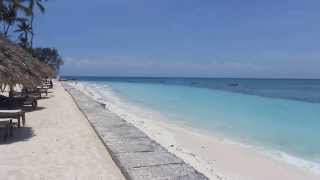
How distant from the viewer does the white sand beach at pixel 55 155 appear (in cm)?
537

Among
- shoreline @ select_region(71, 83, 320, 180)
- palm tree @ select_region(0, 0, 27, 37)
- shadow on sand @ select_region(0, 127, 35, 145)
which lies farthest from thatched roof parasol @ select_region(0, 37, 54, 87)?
palm tree @ select_region(0, 0, 27, 37)

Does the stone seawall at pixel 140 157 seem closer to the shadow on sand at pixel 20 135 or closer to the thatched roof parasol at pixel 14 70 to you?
→ the shadow on sand at pixel 20 135

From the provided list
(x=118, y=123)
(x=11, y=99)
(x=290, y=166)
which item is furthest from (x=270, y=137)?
(x=11, y=99)

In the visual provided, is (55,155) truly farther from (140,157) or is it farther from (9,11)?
(9,11)

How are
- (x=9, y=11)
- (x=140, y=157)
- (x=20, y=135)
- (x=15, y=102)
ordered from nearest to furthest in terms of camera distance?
(x=140, y=157) < (x=20, y=135) < (x=15, y=102) < (x=9, y=11)

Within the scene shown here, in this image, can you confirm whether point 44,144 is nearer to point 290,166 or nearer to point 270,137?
point 290,166

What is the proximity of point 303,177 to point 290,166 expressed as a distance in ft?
2.57

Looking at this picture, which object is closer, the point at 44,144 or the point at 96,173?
the point at 96,173

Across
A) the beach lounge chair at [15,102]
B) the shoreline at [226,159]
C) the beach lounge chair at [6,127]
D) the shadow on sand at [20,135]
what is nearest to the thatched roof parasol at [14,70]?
the beach lounge chair at [6,127]

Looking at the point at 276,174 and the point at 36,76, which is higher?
the point at 36,76

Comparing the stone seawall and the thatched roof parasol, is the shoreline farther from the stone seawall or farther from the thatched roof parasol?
the thatched roof parasol

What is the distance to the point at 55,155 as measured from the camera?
6457 millimetres

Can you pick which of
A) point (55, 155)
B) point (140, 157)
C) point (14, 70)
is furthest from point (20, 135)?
point (140, 157)

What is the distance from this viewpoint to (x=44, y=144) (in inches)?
288
